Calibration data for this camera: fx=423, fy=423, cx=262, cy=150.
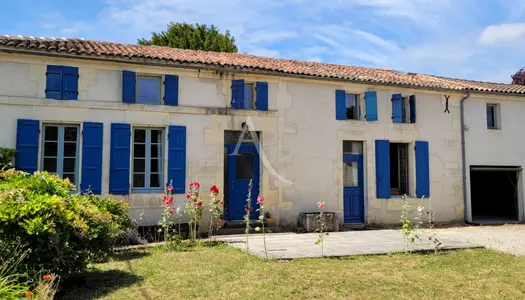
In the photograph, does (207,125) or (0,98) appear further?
(207,125)

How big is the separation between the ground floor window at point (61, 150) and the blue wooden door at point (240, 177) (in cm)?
356

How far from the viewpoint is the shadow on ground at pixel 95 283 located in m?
4.70

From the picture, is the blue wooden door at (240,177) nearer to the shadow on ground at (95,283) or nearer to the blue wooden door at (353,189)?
the blue wooden door at (353,189)

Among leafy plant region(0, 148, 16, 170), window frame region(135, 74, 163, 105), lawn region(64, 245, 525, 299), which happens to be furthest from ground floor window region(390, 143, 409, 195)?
leafy plant region(0, 148, 16, 170)

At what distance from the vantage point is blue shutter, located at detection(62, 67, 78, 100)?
923 cm

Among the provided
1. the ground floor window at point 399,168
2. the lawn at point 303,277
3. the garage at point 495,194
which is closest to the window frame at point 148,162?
the lawn at point 303,277

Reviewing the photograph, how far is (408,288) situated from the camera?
5.14 metres

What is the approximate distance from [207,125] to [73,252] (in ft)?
19.6

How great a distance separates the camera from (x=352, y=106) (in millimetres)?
12133

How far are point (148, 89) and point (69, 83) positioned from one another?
5.63 feet

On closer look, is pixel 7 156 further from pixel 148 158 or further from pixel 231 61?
pixel 231 61

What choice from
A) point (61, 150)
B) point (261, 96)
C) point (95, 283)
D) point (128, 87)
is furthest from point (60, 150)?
point (95, 283)

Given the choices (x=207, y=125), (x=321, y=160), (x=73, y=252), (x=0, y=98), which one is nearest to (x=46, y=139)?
(x=0, y=98)

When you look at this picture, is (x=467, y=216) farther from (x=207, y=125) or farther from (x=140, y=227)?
(x=140, y=227)
